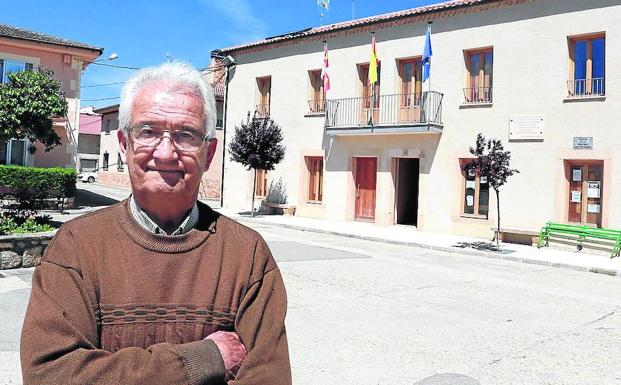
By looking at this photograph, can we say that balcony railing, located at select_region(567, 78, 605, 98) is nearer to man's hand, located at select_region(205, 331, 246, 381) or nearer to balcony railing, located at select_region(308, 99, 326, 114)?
balcony railing, located at select_region(308, 99, 326, 114)

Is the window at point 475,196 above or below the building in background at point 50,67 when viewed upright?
below

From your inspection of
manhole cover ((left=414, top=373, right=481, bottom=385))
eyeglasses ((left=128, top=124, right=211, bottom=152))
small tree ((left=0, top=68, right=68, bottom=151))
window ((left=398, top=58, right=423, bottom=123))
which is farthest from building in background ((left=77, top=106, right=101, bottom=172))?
eyeglasses ((left=128, top=124, right=211, bottom=152))

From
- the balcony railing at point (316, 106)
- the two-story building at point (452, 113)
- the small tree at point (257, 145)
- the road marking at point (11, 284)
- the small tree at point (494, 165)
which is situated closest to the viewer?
the road marking at point (11, 284)

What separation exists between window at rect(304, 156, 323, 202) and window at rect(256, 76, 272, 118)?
345cm

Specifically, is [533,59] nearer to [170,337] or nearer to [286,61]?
[286,61]

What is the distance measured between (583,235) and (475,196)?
350 centimetres

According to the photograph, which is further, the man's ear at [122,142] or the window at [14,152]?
the window at [14,152]

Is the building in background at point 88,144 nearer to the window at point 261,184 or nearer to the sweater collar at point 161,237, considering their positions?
the window at point 261,184

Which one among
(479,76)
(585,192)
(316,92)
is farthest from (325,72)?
(585,192)

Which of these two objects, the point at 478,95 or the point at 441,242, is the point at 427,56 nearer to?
the point at 478,95

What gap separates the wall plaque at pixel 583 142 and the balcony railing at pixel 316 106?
9504mm

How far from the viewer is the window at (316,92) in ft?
69.9

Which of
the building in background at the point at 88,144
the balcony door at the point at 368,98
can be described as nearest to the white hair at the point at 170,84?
the balcony door at the point at 368,98

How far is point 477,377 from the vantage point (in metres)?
4.48
